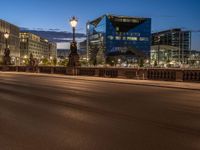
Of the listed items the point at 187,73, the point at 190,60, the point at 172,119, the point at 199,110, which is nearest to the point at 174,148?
the point at 172,119

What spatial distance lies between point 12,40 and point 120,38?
5845 cm

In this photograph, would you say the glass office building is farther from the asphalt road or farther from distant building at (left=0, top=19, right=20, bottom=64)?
the asphalt road

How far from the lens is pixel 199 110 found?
1031 centimetres

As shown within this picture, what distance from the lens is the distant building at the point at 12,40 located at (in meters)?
148

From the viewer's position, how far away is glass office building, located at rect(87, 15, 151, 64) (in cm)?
16000

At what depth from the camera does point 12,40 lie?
16212 cm

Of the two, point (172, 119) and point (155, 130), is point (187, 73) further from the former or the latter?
point (155, 130)

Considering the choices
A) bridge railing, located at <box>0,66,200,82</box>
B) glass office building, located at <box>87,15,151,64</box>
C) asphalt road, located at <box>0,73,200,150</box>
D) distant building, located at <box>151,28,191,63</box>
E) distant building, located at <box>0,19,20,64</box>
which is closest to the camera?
asphalt road, located at <box>0,73,200,150</box>

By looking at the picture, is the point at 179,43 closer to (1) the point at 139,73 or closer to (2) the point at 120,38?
(2) the point at 120,38

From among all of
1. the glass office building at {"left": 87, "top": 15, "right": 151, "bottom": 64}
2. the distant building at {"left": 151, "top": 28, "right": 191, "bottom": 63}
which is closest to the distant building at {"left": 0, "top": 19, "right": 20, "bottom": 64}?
the glass office building at {"left": 87, "top": 15, "right": 151, "bottom": 64}

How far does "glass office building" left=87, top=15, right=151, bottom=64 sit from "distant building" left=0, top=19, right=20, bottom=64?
43.1 meters

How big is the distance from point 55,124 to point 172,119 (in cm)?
332

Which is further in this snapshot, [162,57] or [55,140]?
[162,57]

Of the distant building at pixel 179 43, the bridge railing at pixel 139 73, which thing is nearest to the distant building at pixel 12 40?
the distant building at pixel 179 43
